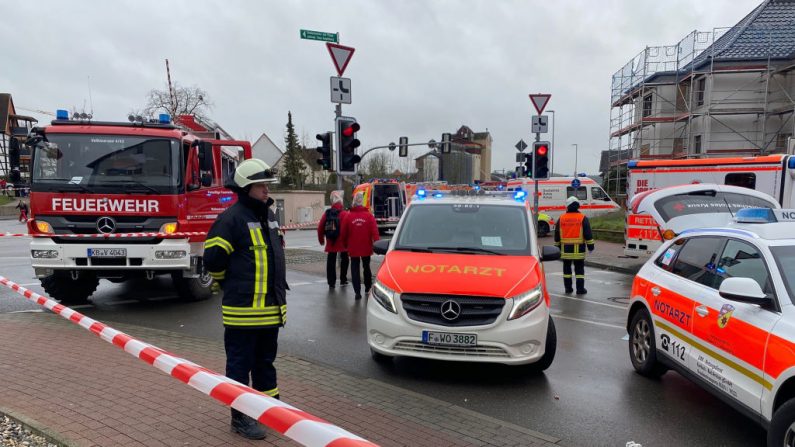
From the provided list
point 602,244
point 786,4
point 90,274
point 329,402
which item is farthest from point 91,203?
point 786,4

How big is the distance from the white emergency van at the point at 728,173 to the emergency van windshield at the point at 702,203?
290 cm

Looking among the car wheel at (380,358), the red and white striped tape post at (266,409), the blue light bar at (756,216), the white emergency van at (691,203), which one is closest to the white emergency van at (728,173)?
the white emergency van at (691,203)

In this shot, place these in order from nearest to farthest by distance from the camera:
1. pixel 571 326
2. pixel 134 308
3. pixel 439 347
→ 1. pixel 439 347
2. pixel 571 326
3. pixel 134 308

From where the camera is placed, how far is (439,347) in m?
5.00

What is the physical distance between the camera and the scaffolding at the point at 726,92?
25156mm

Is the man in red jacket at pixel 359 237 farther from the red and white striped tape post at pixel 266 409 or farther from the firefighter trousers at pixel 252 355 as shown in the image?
the red and white striped tape post at pixel 266 409

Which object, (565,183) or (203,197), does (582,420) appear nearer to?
(203,197)

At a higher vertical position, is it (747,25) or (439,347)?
(747,25)

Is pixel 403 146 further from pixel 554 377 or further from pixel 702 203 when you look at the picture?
pixel 554 377

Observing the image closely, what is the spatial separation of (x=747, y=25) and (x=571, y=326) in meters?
26.3

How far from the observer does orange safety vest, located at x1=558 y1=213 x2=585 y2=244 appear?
33.8 ft

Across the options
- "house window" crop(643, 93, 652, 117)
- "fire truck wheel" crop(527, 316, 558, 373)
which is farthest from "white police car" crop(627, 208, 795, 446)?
"house window" crop(643, 93, 652, 117)

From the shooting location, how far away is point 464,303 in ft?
16.3

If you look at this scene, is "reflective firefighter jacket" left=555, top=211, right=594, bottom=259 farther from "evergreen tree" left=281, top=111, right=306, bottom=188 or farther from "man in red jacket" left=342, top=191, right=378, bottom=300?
"evergreen tree" left=281, top=111, right=306, bottom=188
